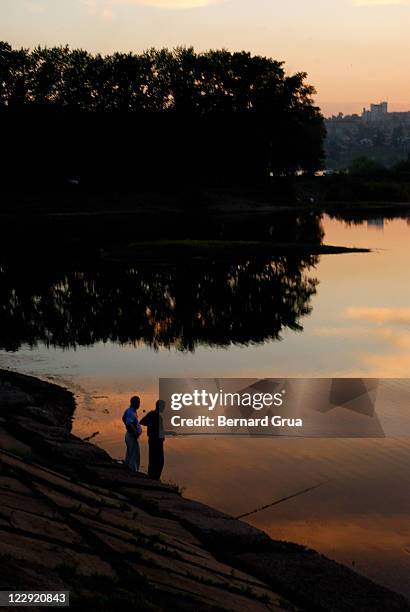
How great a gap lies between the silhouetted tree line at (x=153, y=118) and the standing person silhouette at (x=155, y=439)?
117467mm

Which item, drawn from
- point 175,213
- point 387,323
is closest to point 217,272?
point 387,323

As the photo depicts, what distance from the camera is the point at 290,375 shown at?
→ 33.9 metres

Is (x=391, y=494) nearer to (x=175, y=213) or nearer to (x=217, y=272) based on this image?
(x=217, y=272)

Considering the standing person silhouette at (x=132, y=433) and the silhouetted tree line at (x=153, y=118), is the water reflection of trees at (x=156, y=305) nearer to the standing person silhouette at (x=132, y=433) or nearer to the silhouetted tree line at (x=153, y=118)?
the standing person silhouette at (x=132, y=433)

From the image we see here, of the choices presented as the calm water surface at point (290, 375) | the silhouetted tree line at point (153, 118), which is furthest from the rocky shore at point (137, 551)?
the silhouetted tree line at point (153, 118)

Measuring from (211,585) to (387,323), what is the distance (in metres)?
33.7

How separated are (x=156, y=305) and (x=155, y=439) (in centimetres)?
3015

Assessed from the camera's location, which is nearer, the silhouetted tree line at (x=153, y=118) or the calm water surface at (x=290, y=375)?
the calm water surface at (x=290, y=375)

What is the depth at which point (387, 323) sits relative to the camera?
46.1 m

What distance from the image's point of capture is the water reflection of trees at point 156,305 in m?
41.9

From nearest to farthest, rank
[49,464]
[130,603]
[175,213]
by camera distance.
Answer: [130,603] < [49,464] < [175,213]
